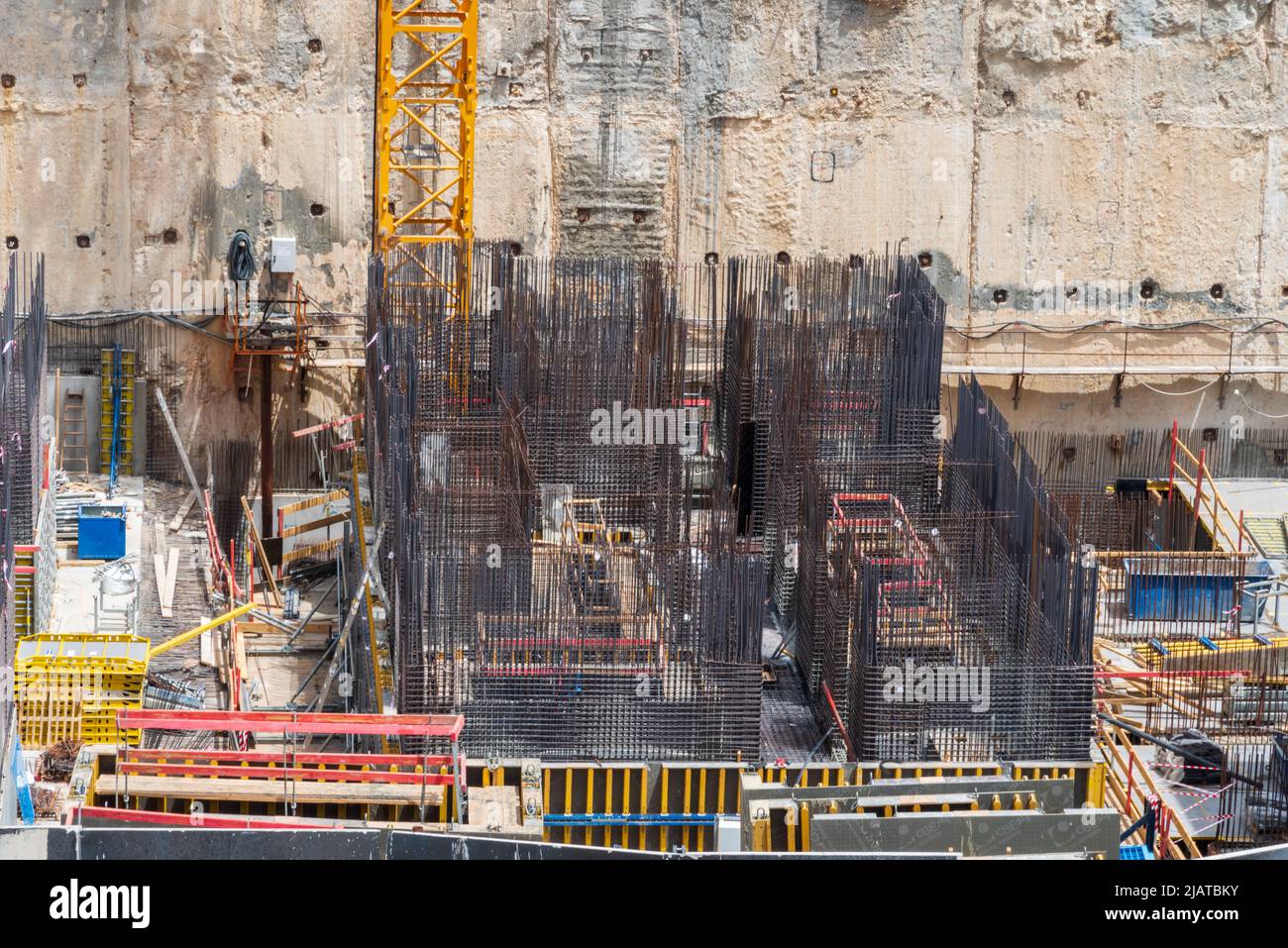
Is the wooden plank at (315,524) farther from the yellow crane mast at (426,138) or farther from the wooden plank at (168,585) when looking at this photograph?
the yellow crane mast at (426,138)

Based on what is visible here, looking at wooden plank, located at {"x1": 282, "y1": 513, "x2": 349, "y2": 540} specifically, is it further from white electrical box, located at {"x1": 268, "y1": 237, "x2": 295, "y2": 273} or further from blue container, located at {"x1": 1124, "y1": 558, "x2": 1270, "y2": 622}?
blue container, located at {"x1": 1124, "y1": 558, "x2": 1270, "y2": 622}

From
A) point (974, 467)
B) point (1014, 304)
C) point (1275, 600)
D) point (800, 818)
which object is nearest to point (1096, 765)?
point (800, 818)

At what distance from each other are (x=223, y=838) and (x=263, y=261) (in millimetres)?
16768

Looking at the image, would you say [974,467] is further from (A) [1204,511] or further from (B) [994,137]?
(B) [994,137]

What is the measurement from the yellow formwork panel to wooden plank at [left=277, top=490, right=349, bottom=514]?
360 inches

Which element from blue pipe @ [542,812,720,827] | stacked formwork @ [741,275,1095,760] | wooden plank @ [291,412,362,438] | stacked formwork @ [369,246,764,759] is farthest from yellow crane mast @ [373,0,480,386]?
blue pipe @ [542,812,720,827]

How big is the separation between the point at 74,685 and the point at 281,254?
1194 cm

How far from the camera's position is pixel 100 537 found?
24.0 metres

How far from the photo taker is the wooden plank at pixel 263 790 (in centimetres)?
1638

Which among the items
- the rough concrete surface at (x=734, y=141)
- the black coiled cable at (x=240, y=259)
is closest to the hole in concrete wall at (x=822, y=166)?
the rough concrete surface at (x=734, y=141)

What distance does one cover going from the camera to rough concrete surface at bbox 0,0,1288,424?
29188 millimetres

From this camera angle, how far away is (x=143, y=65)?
2898cm

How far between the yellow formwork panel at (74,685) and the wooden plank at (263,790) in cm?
161
